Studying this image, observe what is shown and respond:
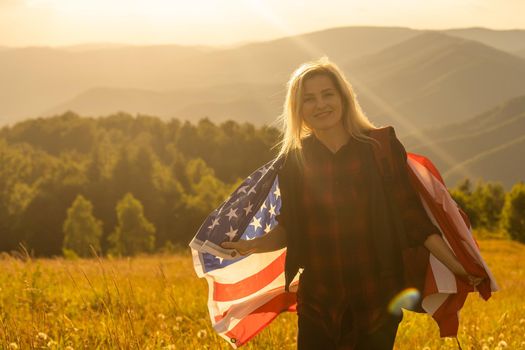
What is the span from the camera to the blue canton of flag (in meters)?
4.37

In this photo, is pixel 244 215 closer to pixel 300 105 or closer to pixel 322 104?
pixel 300 105

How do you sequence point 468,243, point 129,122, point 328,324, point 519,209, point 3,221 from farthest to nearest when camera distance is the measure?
point 129,122 → point 3,221 → point 519,209 → point 468,243 → point 328,324

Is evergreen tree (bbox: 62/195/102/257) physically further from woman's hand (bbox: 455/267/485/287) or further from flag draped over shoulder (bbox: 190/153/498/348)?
woman's hand (bbox: 455/267/485/287)

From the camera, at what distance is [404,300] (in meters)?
3.86

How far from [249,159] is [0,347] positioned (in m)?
99.8

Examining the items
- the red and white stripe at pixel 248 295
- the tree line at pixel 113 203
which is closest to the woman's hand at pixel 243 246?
the red and white stripe at pixel 248 295

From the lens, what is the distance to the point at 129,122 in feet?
370

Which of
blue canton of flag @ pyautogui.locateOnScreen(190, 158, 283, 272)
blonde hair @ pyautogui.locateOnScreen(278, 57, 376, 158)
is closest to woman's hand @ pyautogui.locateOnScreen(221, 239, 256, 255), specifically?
blue canton of flag @ pyautogui.locateOnScreen(190, 158, 283, 272)

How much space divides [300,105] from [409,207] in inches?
35.3

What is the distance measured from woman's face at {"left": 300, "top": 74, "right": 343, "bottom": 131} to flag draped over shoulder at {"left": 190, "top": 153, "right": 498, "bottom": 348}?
48 centimetres

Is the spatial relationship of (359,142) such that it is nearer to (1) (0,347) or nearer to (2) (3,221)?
(1) (0,347)

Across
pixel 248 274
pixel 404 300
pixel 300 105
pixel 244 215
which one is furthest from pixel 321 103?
pixel 248 274

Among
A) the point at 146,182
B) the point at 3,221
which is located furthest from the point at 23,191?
the point at 146,182

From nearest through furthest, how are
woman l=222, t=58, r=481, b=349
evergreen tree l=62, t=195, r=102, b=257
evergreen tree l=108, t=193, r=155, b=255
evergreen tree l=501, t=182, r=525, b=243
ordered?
woman l=222, t=58, r=481, b=349 → evergreen tree l=62, t=195, r=102, b=257 → evergreen tree l=108, t=193, r=155, b=255 → evergreen tree l=501, t=182, r=525, b=243
